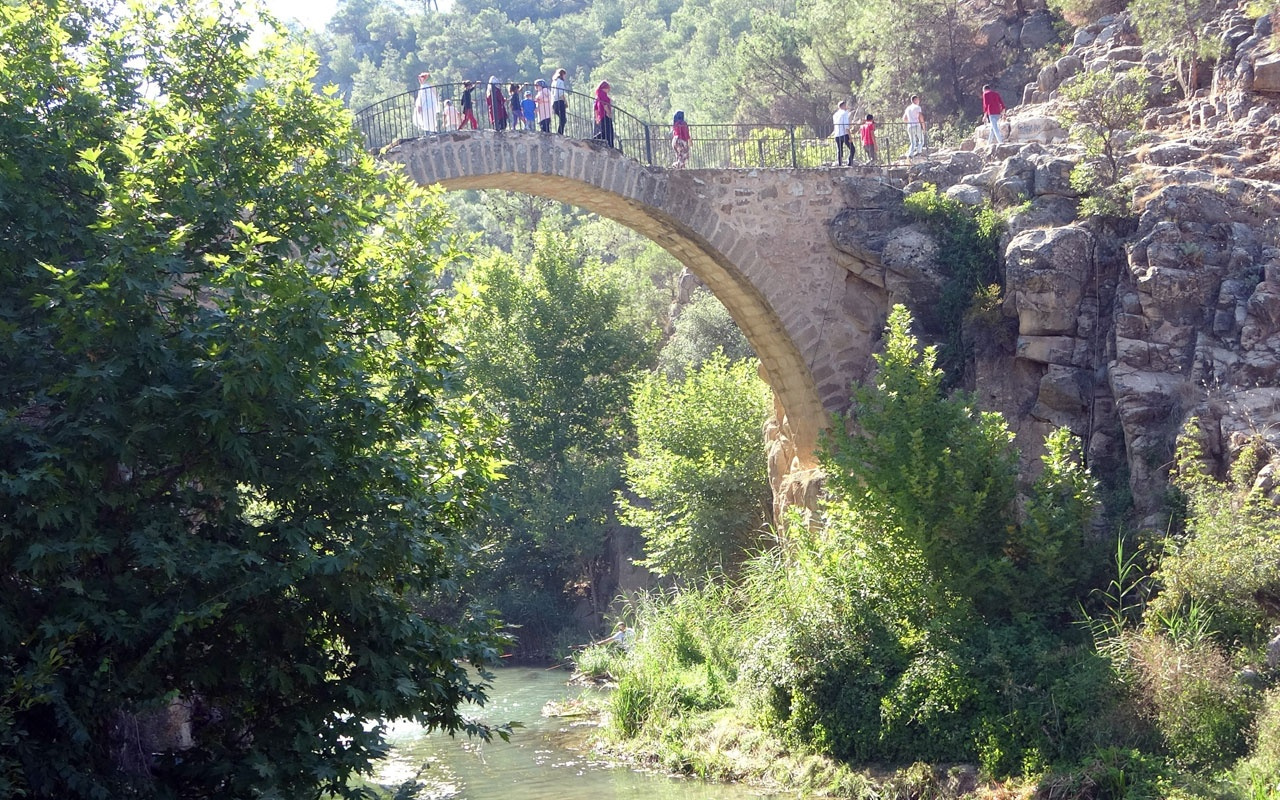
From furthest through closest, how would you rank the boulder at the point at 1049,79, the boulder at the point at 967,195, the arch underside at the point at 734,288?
the boulder at the point at 1049,79 → the arch underside at the point at 734,288 → the boulder at the point at 967,195

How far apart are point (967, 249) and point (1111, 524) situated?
4481 millimetres

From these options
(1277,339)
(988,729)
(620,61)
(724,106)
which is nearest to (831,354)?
(1277,339)

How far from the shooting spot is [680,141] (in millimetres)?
16859

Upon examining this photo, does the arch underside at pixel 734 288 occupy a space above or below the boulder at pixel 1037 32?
below

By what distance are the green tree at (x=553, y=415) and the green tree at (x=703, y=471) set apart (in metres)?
4.25

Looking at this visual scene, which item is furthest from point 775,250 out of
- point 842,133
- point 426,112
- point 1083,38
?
point 1083,38

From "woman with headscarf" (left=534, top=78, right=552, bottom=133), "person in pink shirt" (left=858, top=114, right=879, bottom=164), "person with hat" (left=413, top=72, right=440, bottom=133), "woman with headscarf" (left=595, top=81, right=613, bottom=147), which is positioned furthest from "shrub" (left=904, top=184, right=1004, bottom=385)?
"person with hat" (left=413, top=72, right=440, bottom=133)

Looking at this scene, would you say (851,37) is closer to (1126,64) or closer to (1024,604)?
(1126,64)

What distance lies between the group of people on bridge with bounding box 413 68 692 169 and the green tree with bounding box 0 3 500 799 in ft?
22.2

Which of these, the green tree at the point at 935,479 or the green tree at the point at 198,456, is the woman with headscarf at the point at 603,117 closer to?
the green tree at the point at 935,479

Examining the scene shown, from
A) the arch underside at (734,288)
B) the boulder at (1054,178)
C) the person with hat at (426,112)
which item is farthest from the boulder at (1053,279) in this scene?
the person with hat at (426,112)

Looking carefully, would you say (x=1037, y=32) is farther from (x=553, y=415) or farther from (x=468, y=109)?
(x=468, y=109)

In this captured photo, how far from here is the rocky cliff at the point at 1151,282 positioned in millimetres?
13133

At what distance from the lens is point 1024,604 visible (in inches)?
479
